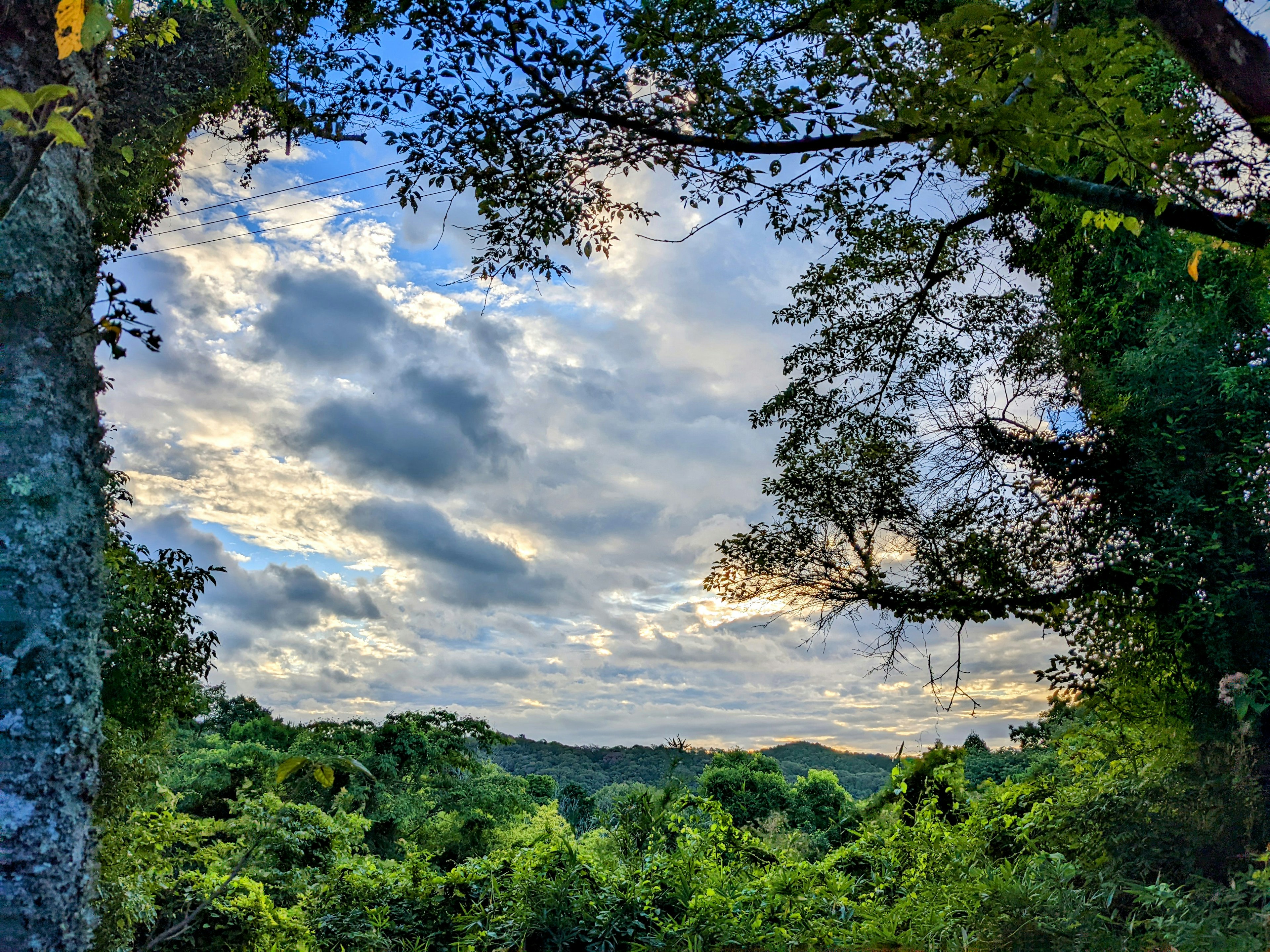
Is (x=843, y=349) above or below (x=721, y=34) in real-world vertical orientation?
below

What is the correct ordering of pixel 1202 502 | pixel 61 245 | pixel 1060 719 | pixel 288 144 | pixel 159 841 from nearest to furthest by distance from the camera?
pixel 61 245 < pixel 159 841 < pixel 1202 502 < pixel 288 144 < pixel 1060 719

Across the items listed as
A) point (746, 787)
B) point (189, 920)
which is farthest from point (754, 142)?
point (746, 787)

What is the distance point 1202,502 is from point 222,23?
930cm

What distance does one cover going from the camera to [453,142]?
4695mm

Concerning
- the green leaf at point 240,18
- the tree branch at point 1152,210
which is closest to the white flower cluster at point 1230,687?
the tree branch at point 1152,210

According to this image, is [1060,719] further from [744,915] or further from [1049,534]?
[744,915]

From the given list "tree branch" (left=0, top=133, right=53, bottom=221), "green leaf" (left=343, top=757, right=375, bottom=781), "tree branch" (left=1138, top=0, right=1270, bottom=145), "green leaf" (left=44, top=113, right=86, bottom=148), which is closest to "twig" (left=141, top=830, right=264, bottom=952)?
"green leaf" (left=343, top=757, right=375, bottom=781)

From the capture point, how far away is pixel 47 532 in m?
3.09

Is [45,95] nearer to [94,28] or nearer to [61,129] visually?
[61,129]

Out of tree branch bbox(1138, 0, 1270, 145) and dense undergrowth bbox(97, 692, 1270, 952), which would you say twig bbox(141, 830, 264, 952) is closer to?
dense undergrowth bbox(97, 692, 1270, 952)

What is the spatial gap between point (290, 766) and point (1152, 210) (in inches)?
154

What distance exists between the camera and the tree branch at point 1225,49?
9.41 ft

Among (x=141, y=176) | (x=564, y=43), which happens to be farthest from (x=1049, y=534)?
(x=141, y=176)

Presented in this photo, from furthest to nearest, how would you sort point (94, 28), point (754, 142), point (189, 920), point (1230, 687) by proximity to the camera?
1. point (1230, 687)
2. point (189, 920)
3. point (754, 142)
4. point (94, 28)
